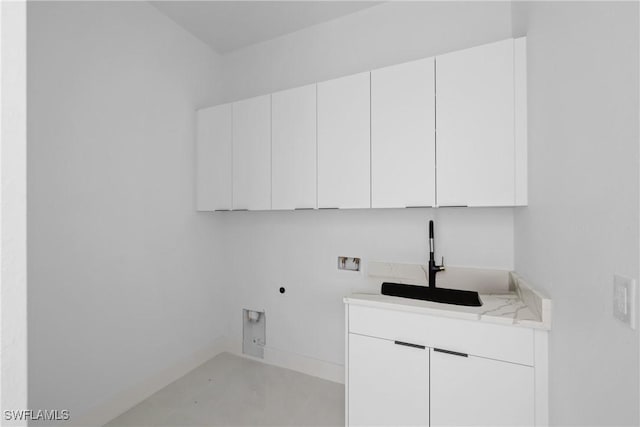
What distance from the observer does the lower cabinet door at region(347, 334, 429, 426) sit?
5.12 feet

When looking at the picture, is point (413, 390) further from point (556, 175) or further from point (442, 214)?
point (556, 175)

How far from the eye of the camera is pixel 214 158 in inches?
99.0

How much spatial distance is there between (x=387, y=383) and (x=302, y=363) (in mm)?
1067

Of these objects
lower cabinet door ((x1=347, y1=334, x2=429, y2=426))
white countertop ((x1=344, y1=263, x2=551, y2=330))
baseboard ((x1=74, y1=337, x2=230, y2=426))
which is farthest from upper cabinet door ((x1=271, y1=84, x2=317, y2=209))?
baseboard ((x1=74, y1=337, x2=230, y2=426))

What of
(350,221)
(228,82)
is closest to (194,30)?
(228,82)

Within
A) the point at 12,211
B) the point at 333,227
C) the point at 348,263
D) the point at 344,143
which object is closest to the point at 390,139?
the point at 344,143

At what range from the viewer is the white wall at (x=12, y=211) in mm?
429

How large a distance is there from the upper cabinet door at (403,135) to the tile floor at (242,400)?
1446 millimetres

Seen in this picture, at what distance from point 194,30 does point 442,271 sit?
2.73 m

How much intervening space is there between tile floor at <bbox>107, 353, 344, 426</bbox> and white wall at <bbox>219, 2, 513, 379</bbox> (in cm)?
23

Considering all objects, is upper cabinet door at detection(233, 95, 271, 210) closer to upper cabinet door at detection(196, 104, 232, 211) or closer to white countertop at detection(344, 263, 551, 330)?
upper cabinet door at detection(196, 104, 232, 211)

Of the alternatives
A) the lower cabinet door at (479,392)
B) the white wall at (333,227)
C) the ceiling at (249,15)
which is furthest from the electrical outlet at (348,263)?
the ceiling at (249,15)

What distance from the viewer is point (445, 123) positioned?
171 centimetres

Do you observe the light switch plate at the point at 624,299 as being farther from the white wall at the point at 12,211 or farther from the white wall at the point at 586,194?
the white wall at the point at 12,211
